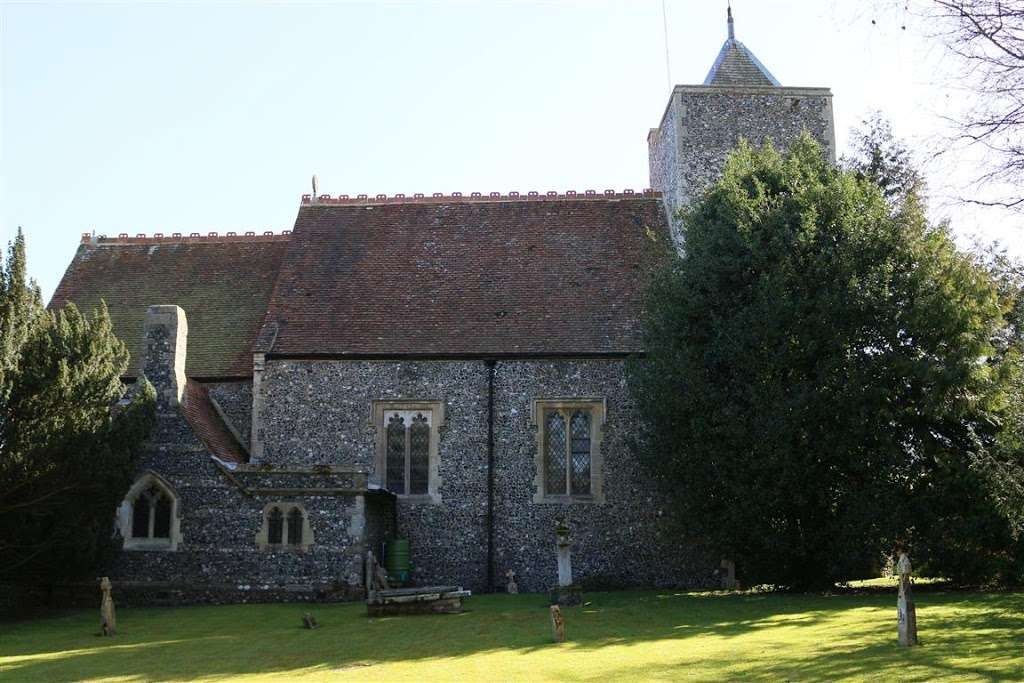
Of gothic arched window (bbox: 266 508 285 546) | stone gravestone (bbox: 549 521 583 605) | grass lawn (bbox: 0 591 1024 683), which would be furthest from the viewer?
gothic arched window (bbox: 266 508 285 546)

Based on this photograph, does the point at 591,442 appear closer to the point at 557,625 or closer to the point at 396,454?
the point at 396,454

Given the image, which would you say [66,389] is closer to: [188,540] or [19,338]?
[19,338]

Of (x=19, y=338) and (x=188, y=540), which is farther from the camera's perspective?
(x=188, y=540)

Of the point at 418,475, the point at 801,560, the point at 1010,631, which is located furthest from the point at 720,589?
the point at 1010,631

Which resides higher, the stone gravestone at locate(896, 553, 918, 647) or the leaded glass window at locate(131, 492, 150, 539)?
the leaded glass window at locate(131, 492, 150, 539)

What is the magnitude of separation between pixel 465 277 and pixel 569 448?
4.58 meters

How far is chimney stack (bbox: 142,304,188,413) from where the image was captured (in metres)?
18.9

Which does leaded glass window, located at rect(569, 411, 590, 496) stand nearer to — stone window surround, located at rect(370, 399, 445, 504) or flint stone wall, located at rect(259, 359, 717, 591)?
flint stone wall, located at rect(259, 359, 717, 591)

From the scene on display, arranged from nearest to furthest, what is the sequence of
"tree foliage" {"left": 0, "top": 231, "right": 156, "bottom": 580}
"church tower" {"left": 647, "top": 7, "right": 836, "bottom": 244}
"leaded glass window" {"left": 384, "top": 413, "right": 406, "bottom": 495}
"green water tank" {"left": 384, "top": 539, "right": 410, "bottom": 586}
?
"tree foliage" {"left": 0, "top": 231, "right": 156, "bottom": 580} → "green water tank" {"left": 384, "top": 539, "right": 410, "bottom": 586} → "leaded glass window" {"left": 384, "top": 413, "right": 406, "bottom": 495} → "church tower" {"left": 647, "top": 7, "right": 836, "bottom": 244}

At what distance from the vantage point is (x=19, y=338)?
15797mm

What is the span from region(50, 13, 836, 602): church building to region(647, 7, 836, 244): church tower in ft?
0.17

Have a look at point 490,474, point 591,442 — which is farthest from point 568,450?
point 490,474

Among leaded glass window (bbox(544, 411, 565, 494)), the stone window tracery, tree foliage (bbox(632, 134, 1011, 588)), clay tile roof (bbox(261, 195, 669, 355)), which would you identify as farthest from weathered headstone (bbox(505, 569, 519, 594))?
clay tile roof (bbox(261, 195, 669, 355))

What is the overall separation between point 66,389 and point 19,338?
111 cm
